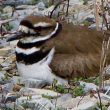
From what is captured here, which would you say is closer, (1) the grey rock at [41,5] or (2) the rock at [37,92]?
(2) the rock at [37,92]

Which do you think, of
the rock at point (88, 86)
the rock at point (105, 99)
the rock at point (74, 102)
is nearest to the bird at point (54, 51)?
the rock at point (88, 86)

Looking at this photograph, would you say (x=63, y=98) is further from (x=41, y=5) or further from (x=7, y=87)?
(x=41, y=5)

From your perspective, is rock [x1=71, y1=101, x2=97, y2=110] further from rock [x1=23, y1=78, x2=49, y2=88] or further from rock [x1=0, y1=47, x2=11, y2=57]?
rock [x1=0, y1=47, x2=11, y2=57]

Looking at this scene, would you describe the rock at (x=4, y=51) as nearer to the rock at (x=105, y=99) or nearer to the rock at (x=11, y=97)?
the rock at (x=11, y=97)

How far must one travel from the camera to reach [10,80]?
303 inches

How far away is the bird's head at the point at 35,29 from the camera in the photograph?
7.69 m

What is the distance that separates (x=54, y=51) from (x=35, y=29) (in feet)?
1.05

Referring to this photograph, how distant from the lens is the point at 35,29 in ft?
25.3

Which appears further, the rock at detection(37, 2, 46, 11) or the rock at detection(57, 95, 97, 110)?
the rock at detection(37, 2, 46, 11)

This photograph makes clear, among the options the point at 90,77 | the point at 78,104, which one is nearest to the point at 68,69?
the point at 90,77

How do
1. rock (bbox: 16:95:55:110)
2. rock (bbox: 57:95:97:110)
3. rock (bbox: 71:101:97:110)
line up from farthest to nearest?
rock (bbox: 57:95:97:110) < rock (bbox: 16:95:55:110) < rock (bbox: 71:101:97:110)

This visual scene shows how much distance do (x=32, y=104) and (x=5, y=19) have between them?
4.00m

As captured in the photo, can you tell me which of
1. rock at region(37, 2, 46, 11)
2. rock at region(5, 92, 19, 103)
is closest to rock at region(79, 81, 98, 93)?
rock at region(5, 92, 19, 103)

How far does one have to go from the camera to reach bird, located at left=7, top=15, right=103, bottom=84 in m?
7.61
